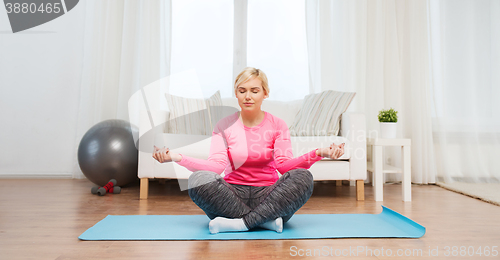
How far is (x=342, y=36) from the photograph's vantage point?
3.11 metres

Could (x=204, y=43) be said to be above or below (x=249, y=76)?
above

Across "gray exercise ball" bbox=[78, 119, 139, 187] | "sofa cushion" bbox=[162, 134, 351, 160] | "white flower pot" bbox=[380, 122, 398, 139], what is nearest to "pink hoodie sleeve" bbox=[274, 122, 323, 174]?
"sofa cushion" bbox=[162, 134, 351, 160]

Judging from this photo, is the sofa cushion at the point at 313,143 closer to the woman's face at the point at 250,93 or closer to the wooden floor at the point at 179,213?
the wooden floor at the point at 179,213

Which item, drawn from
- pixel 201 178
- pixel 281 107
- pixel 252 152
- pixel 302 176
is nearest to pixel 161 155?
pixel 201 178

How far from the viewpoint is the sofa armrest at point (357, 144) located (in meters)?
2.24

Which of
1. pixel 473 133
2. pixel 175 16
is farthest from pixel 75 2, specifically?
pixel 473 133

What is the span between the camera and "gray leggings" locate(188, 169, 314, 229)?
4.38ft

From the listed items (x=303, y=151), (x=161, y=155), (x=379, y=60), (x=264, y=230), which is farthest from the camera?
(x=379, y=60)

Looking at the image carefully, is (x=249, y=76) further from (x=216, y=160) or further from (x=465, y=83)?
(x=465, y=83)

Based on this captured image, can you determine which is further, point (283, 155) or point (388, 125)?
point (388, 125)

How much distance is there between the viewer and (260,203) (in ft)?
4.61

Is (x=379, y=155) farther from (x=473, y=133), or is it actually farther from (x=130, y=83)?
(x=130, y=83)

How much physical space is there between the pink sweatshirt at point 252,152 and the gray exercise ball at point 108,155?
52.8 inches

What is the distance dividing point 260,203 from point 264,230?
0.45ft
